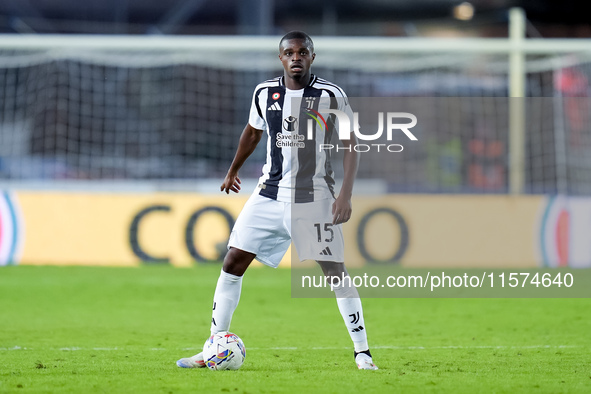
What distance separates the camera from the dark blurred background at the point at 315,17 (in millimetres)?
25297

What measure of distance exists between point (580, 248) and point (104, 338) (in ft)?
26.8

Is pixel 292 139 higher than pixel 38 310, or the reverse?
pixel 292 139

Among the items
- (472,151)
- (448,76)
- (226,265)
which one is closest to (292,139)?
(226,265)

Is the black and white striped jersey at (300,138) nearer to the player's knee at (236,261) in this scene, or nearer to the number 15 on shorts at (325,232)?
the number 15 on shorts at (325,232)

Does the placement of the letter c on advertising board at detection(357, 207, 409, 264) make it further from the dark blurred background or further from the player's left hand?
the dark blurred background

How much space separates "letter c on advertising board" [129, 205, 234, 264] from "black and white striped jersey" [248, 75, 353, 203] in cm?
725

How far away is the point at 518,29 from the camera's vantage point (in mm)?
13180

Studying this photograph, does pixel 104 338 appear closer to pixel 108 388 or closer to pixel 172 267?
pixel 108 388

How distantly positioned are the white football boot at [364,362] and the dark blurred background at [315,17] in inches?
797

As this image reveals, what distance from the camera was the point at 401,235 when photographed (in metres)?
12.4

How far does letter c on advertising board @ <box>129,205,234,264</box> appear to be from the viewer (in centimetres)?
1232

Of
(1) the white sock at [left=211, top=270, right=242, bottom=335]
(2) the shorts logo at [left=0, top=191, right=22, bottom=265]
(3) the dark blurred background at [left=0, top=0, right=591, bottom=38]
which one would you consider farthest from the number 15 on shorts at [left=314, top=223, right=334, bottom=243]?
(3) the dark blurred background at [left=0, top=0, right=591, bottom=38]

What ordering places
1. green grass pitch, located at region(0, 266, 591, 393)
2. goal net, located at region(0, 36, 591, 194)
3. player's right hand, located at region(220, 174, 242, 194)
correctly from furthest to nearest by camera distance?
1. goal net, located at region(0, 36, 591, 194)
2. player's right hand, located at region(220, 174, 242, 194)
3. green grass pitch, located at region(0, 266, 591, 393)

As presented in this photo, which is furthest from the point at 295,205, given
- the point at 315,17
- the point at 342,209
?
the point at 315,17
